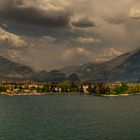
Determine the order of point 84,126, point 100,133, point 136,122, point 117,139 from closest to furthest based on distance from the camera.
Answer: point 117,139, point 100,133, point 84,126, point 136,122

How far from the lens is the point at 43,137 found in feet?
326

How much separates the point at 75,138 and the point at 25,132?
55.9ft

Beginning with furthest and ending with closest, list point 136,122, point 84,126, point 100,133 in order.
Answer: point 136,122
point 84,126
point 100,133

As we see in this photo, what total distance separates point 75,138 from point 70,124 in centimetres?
2634

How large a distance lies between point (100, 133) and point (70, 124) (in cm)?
2053

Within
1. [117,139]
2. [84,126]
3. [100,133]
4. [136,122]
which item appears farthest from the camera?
[136,122]

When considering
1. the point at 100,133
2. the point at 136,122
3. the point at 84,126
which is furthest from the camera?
the point at 136,122

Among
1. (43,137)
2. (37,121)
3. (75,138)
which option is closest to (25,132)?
(43,137)

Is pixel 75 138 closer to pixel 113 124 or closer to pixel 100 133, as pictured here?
pixel 100 133

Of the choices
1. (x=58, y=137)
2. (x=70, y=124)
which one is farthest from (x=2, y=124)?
(x=58, y=137)

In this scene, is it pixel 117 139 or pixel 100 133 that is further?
pixel 100 133

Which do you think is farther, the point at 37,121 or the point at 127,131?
the point at 37,121

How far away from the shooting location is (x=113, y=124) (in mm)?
123812

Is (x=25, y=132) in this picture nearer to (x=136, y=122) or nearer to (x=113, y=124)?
(x=113, y=124)
